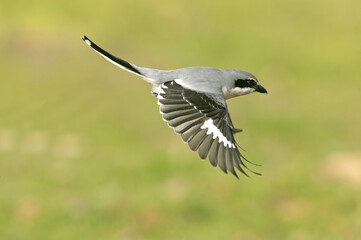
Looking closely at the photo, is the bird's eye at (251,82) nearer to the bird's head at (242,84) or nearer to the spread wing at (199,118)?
the bird's head at (242,84)

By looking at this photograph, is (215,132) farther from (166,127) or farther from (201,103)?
(166,127)

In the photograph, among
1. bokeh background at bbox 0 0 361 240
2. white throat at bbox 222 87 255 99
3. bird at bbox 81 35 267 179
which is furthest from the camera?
bokeh background at bbox 0 0 361 240

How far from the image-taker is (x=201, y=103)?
16.2ft

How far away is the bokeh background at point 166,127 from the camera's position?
13.0 meters

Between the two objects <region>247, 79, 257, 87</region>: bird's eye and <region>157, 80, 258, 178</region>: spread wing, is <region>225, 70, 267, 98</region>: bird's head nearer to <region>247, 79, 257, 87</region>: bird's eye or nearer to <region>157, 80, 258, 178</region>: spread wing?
<region>247, 79, 257, 87</region>: bird's eye

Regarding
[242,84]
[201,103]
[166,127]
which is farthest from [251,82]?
[166,127]

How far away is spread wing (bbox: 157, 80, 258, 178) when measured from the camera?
15.7 ft

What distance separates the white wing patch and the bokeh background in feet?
10.1

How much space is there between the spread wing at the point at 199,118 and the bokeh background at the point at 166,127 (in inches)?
119

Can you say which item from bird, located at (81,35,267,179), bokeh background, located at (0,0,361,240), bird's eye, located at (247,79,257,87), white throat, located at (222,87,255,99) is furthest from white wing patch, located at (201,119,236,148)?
bokeh background, located at (0,0,361,240)
